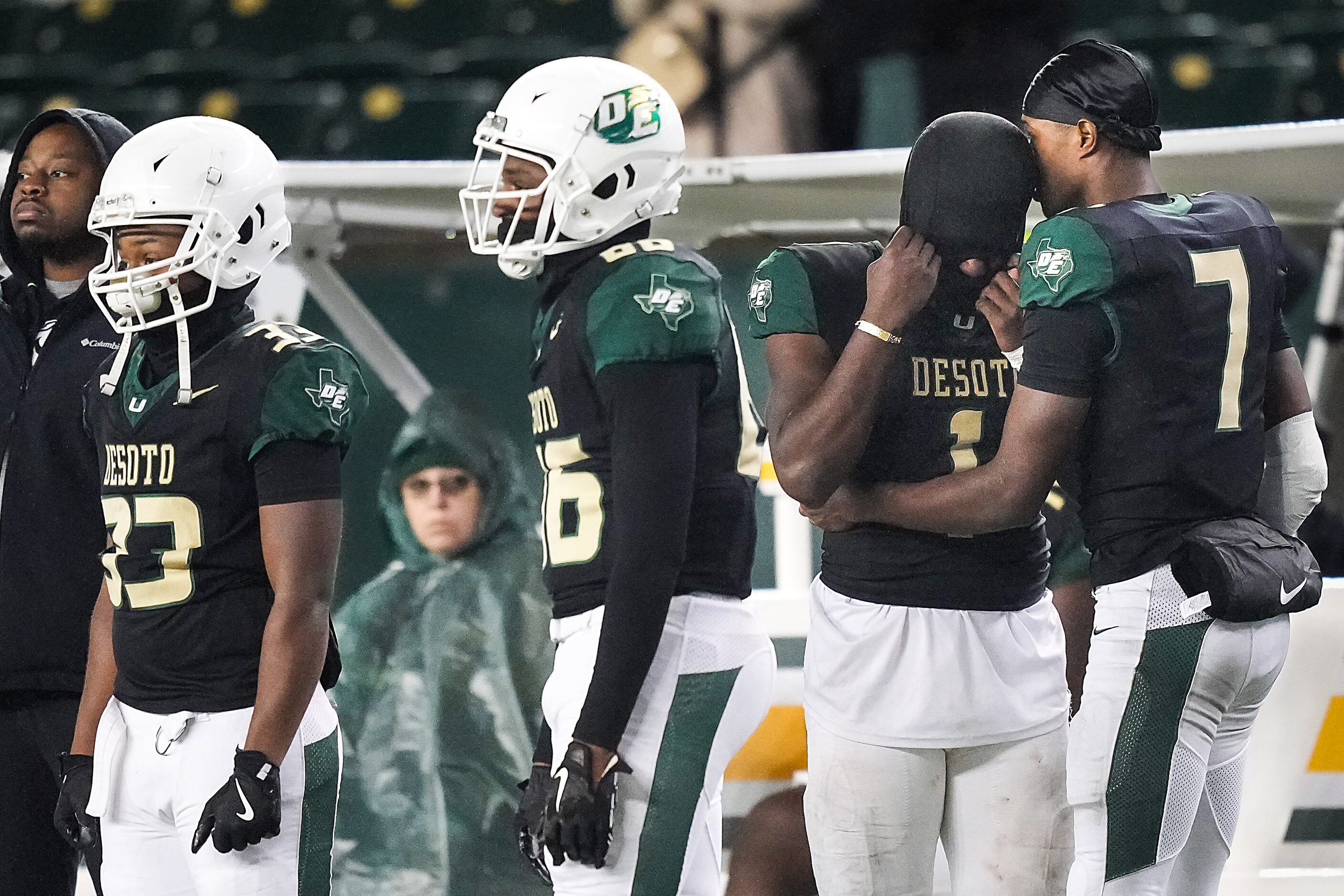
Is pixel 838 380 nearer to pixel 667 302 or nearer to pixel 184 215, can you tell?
pixel 667 302

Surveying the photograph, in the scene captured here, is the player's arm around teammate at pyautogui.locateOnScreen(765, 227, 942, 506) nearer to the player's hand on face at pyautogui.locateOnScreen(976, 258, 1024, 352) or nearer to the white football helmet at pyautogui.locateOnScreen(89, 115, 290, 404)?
the player's hand on face at pyautogui.locateOnScreen(976, 258, 1024, 352)

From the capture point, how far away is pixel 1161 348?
1658 millimetres

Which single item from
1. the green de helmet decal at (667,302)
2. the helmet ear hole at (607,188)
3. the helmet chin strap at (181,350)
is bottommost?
the helmet chin strap at (181,350)

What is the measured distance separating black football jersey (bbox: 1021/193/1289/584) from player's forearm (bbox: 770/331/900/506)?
6.7 inches

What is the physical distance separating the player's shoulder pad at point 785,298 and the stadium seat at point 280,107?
274 centimetres

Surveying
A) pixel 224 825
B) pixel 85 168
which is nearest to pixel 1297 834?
pixel 224 825

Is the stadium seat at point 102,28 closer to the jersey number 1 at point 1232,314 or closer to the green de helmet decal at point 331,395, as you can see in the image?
the green de helmet decal at point 331,395

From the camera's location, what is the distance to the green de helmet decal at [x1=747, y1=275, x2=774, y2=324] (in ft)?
5.66

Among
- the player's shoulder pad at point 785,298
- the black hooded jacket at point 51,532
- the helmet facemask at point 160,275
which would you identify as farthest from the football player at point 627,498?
the black hooded jacket at point 51,532

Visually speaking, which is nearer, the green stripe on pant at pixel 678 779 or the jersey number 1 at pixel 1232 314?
the green stripe on pant at pixel 678 779

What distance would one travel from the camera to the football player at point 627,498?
1483 millimetres

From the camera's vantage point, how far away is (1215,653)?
1654 millimetres

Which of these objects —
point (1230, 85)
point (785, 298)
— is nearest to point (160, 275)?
point (785, 298)

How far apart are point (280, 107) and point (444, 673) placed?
231 cm
